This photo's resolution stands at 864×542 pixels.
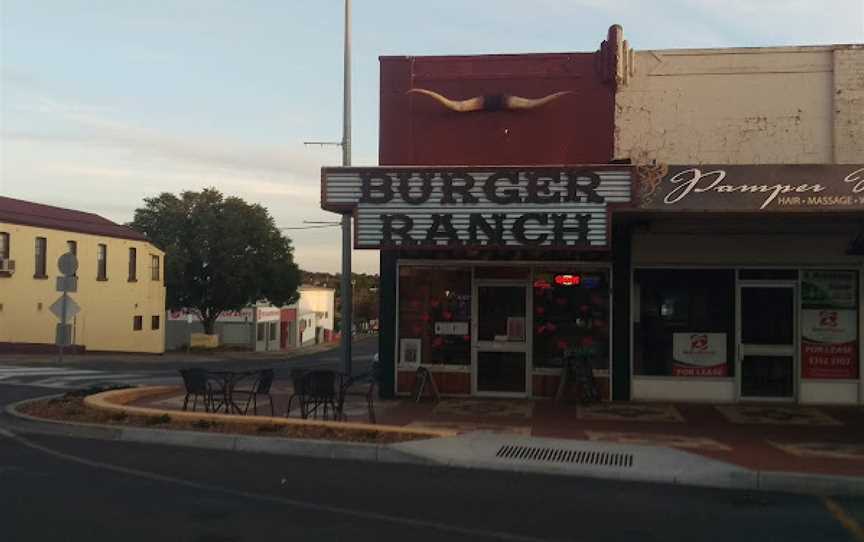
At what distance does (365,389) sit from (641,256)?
5571mm

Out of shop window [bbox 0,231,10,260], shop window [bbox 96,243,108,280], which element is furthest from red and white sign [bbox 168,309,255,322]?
shop window [bbox 0,231,10,260]

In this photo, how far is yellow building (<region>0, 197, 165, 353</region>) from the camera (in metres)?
35.4

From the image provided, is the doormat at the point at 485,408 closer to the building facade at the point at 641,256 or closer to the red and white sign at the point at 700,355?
the building facade at the point at 641,256

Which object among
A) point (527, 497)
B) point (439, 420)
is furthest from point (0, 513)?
point (439, 420)

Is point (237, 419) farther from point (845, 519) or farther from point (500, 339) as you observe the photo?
point (845, 519)

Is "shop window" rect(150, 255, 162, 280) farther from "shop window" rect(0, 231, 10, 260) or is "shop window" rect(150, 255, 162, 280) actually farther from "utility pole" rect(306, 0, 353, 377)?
"utility pole" rect(306, 0, 353, 377)

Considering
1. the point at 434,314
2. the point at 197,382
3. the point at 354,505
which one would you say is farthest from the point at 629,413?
the point at 354,505

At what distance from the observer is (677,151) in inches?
543

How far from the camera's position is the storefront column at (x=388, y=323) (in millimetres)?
14555

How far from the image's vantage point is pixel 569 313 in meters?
14.4

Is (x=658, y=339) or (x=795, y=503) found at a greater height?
(x=658, y=339)

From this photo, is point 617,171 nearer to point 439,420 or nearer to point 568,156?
point 568,156

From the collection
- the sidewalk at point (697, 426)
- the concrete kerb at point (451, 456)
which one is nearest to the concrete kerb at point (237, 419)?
the concrete kerb at point (451, 456)

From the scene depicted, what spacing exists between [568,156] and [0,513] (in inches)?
399
